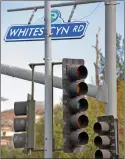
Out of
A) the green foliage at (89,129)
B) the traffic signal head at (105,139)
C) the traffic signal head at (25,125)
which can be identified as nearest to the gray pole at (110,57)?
the traffic signal head at (105,139)

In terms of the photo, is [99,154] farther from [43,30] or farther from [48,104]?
[43,30]

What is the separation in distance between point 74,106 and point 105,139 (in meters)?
1.20

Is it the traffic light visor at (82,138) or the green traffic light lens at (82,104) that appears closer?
the traffic light visor at (82,138)

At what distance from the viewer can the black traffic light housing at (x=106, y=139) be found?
1081cm

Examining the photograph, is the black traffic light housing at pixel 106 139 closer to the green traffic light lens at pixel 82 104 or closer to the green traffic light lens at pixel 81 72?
the green traffic light lens at pixel 82 104

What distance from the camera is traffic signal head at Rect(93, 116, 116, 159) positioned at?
1080 cm

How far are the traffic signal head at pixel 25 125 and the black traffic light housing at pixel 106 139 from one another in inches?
49.5

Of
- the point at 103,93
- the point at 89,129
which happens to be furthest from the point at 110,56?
the point at 89,129

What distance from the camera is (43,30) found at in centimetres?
1502

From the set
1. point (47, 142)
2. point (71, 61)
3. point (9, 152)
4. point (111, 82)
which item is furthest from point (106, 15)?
point (9, 152)

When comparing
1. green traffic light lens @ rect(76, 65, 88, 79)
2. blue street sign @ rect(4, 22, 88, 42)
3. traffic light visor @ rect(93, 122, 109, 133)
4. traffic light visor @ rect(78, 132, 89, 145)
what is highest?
blue street sign @ rect(4, 22, 88, 42)

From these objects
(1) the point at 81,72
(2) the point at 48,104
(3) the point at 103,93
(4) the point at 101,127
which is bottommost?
(4) the point at 101,127

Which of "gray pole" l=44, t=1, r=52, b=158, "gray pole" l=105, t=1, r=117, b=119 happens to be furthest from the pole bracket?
"gray pole" l=44, t=1, r=52, b=158

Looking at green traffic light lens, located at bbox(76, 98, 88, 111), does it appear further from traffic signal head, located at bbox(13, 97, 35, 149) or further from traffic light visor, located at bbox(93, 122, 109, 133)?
traffic signal head, located at bbox(13, 97, 35, 149)
